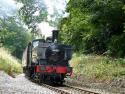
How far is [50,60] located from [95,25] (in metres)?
10.5

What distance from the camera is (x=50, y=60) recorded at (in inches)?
1017

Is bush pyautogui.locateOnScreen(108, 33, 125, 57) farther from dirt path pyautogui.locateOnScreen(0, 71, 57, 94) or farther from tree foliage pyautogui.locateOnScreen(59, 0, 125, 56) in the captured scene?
dirt path pyautogui.locateOnScreen(0, 71, 57, 94)

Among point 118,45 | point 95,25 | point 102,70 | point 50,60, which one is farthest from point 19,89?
point 95,25

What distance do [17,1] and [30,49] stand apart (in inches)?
2054

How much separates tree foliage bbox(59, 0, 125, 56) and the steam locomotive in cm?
487

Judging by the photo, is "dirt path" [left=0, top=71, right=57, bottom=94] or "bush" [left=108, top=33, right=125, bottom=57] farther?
"bush" [left=108, top=33, right=125, bottom=57]

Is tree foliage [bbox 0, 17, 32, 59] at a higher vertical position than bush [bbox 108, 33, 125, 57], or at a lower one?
higher

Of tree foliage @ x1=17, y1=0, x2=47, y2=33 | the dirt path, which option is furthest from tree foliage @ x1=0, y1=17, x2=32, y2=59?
the dirt path

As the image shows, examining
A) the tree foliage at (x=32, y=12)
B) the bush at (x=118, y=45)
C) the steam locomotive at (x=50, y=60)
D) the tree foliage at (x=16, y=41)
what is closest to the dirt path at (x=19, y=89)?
the steam locomotive at (x=50, y=60)

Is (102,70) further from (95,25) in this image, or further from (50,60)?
(95,25)

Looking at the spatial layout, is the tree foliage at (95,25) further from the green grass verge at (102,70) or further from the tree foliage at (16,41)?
the tree foliage at (16,41)

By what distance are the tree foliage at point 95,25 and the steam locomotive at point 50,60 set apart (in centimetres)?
487

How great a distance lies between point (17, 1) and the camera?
78.6 metres

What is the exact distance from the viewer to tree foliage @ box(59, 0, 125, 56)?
32.2 meters
